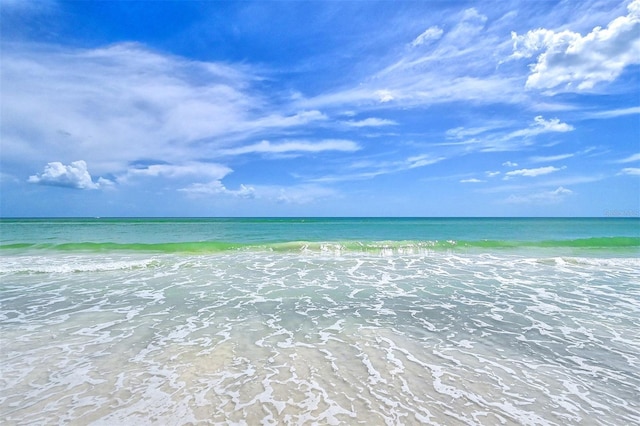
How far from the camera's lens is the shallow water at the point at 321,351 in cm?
451

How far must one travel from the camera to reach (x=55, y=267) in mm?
16219

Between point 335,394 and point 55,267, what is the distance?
17.1 meters

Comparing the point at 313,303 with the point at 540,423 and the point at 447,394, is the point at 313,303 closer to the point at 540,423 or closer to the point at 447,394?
the point at 447,394

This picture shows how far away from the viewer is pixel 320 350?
6.46 metres

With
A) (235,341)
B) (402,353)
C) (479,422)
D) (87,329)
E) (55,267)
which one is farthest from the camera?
(55,267)

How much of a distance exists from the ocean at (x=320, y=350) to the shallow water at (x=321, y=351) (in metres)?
0.03

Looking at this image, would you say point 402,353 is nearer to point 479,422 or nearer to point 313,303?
point 479,422

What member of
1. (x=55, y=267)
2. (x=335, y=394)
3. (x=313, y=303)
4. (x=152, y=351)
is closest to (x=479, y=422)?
(x=335, y=394)

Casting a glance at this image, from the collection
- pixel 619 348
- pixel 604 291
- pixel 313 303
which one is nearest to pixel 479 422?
pixel 619 348

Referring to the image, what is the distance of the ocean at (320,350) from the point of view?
4500 millimetres

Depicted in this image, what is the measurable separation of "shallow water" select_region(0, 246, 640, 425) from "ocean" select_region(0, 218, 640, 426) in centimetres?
3

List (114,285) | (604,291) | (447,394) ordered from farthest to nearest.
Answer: (114,285)
(604,291)
(447,394)

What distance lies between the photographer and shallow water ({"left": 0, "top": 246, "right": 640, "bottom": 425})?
451 centimetres

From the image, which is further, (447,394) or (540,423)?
(447,394)
